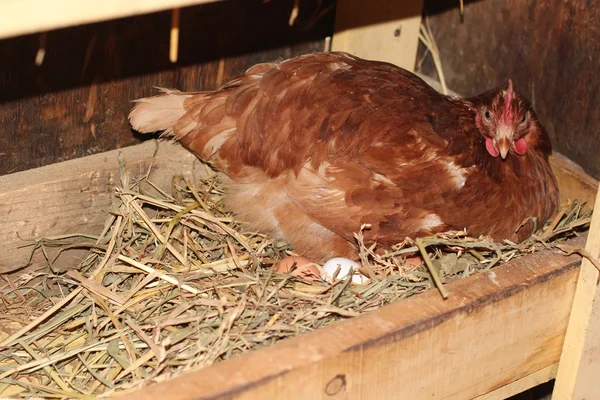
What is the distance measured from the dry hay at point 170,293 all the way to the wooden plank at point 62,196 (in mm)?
48

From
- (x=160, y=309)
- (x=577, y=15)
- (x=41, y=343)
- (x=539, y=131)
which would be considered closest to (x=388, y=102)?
(x=539, y=131)

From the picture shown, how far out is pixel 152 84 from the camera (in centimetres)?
278

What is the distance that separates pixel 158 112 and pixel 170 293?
2.23 ft

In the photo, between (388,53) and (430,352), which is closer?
(430,352)

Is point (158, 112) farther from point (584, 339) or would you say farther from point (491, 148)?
point (584, 339)

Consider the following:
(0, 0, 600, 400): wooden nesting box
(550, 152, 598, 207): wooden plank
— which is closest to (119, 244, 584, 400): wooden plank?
(0, 0, 600, 400): wooden nesting box

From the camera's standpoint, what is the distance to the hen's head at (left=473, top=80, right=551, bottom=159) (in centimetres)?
262

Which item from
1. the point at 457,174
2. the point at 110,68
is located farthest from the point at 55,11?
the point at 457,174

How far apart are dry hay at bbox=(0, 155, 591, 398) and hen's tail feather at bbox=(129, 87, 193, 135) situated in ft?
0.58

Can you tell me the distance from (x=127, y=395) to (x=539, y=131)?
1786 millimetres

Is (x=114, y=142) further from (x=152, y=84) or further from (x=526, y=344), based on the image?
(x=526, y=344)

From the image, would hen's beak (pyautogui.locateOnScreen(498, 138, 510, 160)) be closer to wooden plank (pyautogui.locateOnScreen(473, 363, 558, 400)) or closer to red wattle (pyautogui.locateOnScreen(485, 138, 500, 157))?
red wattle (pyautogui.locateOnScreen(485, 138, 500, 157))

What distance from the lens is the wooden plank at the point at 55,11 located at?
4.43ft

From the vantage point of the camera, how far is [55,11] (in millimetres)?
1390
